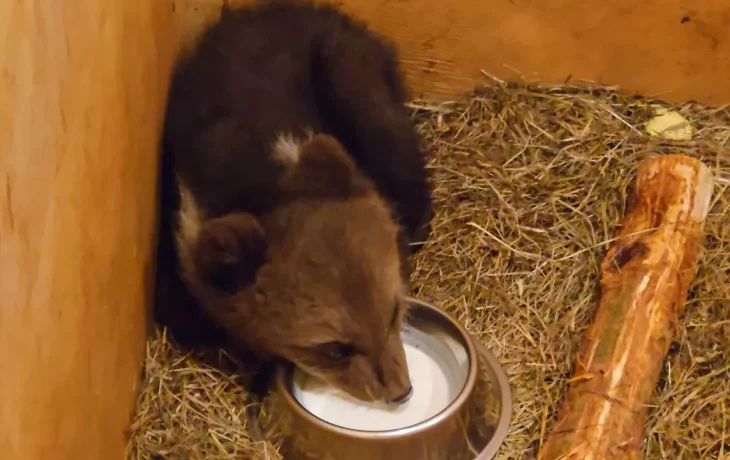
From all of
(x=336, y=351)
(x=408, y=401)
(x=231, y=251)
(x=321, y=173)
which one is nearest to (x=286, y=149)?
(x=321, y=173)

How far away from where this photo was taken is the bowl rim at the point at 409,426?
7.39 feet

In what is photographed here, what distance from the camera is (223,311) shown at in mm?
2320

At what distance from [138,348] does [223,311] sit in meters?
0.33

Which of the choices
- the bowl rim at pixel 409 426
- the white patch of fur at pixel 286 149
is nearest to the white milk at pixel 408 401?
the bowl rim at pixel 409 426

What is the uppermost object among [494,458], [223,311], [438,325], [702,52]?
[702,52]

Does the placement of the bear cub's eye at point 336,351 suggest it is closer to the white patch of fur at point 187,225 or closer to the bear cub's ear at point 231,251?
the bear cub's ear at point 231,251

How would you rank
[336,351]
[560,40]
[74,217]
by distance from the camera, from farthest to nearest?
1. [560,40]
2. [336,351]
3. [74,217]

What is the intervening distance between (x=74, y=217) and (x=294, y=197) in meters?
0.71

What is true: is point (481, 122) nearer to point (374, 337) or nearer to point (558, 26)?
point (558, 26)

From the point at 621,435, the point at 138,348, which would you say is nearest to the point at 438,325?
the point at 621,435

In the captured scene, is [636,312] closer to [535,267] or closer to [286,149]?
[535,267]

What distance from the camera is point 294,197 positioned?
234 cm

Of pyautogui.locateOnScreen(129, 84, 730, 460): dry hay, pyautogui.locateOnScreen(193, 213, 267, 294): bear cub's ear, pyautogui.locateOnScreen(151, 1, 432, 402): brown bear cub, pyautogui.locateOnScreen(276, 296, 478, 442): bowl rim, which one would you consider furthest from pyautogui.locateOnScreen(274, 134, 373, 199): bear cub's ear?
pyautogui.locateOnScreen(129, 84, 730, 460): dry hay

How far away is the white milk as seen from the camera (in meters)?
2.43
